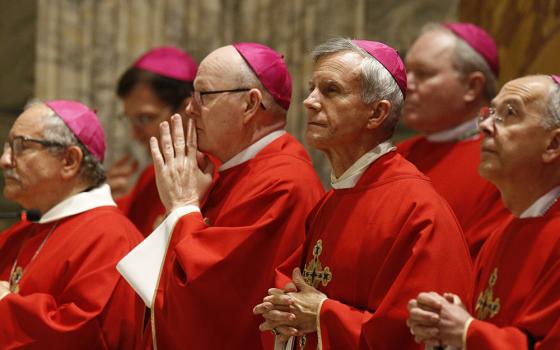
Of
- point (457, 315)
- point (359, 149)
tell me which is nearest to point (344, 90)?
point (359, 149)

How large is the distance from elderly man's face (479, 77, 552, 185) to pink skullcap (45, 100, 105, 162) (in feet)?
7.49

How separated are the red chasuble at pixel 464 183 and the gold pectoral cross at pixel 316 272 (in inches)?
52.4

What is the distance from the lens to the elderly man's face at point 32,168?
5.75 metres

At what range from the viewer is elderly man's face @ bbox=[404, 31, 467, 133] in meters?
6.38

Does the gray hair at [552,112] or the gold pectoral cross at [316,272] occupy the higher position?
the gray hair at [552,112]

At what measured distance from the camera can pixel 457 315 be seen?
12.8 feet

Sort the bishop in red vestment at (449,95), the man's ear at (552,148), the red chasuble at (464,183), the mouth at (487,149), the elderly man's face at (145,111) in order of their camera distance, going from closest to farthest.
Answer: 1. the man's ear at (552,148)
2. the mouth at (487,149)
3. the red chasuble at (464,183)
4. the bishop in red vestment at (449,95)
5. the elderly man's face at (145,111)

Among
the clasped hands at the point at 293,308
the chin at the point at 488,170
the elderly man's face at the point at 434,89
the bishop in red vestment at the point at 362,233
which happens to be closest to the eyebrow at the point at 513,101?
the chin at the point at 488,170

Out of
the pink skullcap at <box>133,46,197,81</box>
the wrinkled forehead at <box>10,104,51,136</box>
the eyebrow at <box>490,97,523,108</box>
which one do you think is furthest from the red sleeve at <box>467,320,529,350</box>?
the pink skullcap at <box>133,46,197,81</box>

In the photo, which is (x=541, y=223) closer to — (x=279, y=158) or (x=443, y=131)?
(x=279, y=158)

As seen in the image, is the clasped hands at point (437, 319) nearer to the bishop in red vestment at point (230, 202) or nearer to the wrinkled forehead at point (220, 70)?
the bishop in red vestment at point (230, 202)

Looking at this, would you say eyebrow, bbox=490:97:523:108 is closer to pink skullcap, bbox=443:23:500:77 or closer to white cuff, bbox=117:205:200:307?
white cuff, bbox=117:205:200:307

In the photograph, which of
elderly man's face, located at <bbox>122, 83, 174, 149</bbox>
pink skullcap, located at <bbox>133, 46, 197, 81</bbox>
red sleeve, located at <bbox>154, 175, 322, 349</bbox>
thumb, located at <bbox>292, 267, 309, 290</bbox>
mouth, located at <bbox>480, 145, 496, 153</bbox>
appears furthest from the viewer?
pink skullcap, located at <bbox>133, 46, 197, 81</bbox>

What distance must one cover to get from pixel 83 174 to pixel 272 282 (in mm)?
1391
